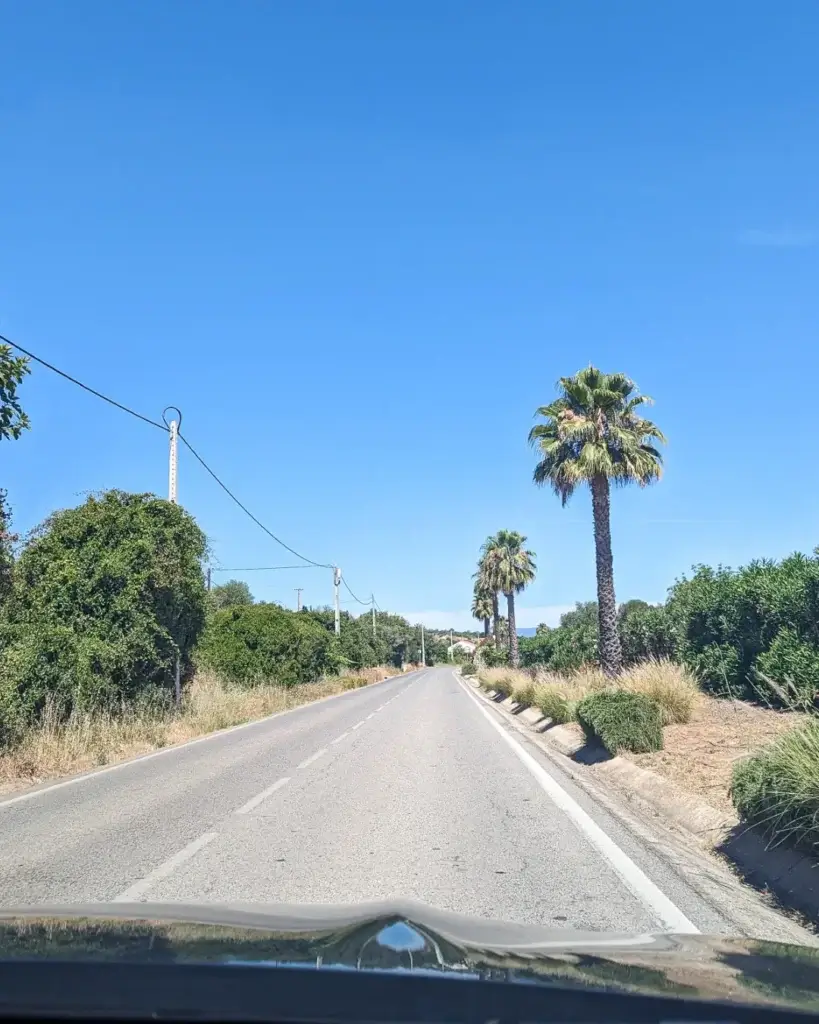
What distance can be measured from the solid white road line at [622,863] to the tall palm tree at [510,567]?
44.4 m

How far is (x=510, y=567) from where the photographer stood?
190ft

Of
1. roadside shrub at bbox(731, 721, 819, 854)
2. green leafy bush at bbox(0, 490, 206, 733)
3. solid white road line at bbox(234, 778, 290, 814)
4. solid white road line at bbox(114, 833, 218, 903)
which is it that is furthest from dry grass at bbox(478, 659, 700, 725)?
green leafy bush at bbox(0, 490, 206, 733)

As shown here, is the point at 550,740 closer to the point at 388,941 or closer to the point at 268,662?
the point at 388,941

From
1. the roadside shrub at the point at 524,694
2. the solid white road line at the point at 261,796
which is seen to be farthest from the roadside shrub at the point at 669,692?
the roadside shrub at the point at 524,694

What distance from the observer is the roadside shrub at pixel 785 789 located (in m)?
6.74

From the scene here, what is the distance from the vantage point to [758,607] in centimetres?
1942

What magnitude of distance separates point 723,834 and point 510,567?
164 ft

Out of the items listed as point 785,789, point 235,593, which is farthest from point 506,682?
point 235,593

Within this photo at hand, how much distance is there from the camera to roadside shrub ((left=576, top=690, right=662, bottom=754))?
1306 centimetres

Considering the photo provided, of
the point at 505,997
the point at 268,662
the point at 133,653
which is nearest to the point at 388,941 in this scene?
the point at 505,997

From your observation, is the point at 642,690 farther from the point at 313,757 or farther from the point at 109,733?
the point at 109,733

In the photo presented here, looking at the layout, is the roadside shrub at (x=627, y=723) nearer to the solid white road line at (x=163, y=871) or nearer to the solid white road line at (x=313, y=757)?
the solid white road line at (x=313, y=757)

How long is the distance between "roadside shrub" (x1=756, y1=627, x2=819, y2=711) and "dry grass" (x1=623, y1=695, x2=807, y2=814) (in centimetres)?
70

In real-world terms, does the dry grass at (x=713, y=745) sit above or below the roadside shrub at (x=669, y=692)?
below
